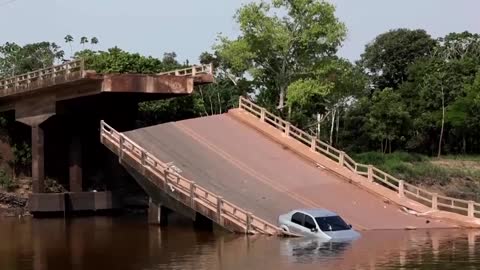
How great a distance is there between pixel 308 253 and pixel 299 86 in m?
32.9

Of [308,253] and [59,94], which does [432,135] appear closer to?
[59,94]

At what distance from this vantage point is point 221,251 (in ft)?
90.2

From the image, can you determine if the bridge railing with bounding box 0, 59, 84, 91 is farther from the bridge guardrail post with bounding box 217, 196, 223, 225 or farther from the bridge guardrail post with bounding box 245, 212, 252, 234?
the bridge guardrail post with bounding box 245, 212, 252, 234

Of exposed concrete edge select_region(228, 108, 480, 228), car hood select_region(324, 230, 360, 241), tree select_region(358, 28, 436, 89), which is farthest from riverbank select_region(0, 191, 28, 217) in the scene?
tree select_region(358, 28, 436, 89)

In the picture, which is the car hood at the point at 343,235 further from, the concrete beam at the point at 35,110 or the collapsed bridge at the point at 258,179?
the concrete beam at the point at 35,110

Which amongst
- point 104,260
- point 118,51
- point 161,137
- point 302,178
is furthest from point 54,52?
point 104,260

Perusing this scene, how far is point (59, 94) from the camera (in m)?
49.7

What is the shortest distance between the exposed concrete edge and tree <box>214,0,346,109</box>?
→ 11.3 meters

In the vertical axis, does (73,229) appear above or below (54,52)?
below

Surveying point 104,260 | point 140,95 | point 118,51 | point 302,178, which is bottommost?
Result: point 104,260

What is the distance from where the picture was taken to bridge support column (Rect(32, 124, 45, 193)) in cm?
5032

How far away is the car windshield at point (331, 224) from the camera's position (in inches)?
1190

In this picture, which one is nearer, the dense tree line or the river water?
the river water

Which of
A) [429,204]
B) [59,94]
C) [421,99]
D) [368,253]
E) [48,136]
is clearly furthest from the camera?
[421,99]
